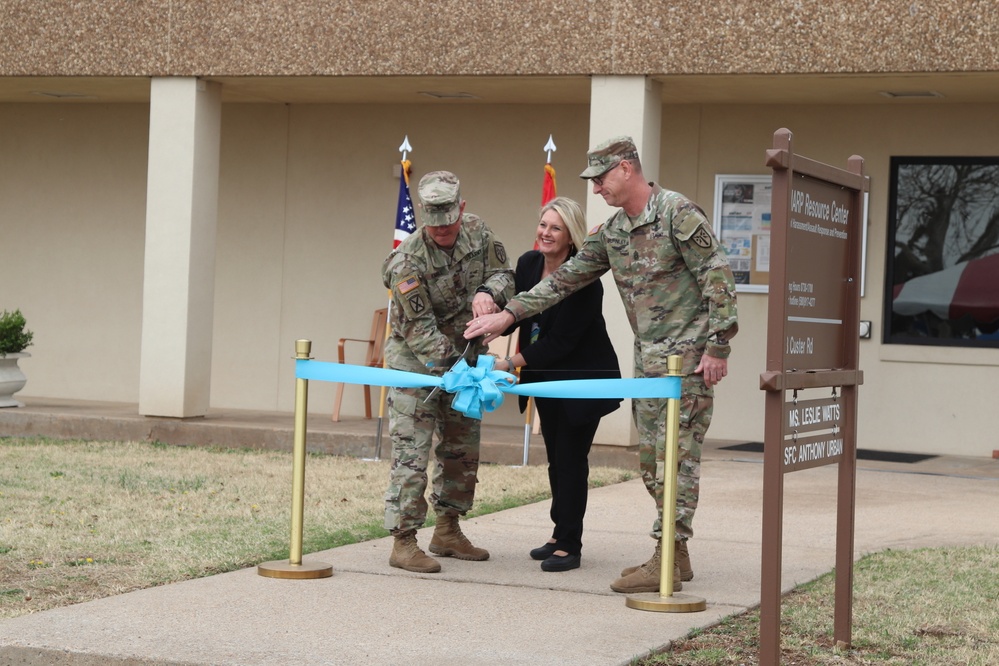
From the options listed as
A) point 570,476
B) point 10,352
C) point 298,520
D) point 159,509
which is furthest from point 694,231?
point 10,352

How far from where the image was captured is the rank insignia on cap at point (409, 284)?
20.4 ft

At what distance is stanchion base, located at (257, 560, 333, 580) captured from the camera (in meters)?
6.14

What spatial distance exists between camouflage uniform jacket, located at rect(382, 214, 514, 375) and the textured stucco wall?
424cm

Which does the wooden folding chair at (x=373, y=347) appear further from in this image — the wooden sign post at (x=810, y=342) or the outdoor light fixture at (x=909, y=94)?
the wooden sign post at (x=810, y=342)

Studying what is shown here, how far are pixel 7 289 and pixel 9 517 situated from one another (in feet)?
24.6

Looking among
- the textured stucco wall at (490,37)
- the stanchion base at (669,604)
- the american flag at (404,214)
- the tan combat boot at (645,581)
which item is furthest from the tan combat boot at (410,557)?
the textured stucco wall at (490,37)

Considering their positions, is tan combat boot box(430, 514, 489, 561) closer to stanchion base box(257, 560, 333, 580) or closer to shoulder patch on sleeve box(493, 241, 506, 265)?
stanchion base box(257, 560, 333, 580)

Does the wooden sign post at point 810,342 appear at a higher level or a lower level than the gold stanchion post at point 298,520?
higher

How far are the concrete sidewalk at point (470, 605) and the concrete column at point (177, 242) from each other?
443 centimetres

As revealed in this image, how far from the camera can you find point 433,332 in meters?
6.30

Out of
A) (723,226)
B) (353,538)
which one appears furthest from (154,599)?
(723,226)

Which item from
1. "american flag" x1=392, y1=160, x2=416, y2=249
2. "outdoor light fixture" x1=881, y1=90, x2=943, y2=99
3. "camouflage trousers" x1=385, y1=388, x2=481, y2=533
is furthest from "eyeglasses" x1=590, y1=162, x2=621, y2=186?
"outdoor light fixture" x1=881, y1=90, x2=943, y2=99

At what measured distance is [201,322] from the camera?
1184cm

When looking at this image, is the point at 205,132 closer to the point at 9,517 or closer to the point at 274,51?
the point at 274,51
